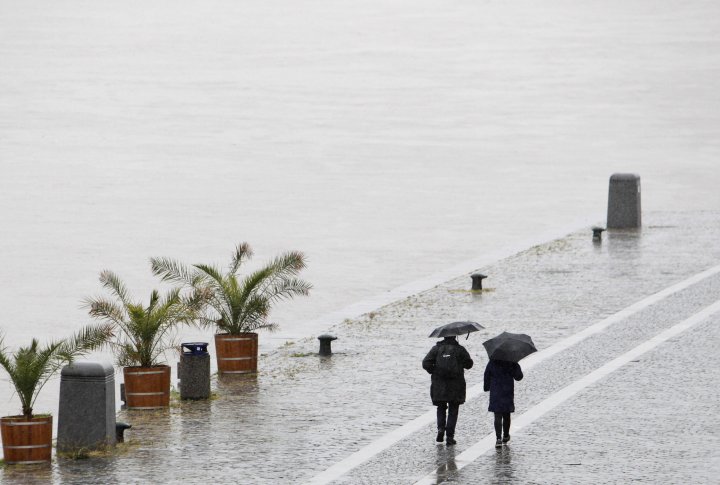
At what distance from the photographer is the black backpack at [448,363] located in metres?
13.7

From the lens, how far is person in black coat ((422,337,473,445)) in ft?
45.0

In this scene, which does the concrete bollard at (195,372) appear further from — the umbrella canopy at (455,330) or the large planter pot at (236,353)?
the umbrella canopy at (455,330)

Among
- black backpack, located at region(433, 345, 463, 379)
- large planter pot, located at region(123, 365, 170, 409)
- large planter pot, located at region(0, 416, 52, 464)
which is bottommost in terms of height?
large planter pot, located at region(0, 416, 52, 464)

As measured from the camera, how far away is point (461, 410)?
15266mm

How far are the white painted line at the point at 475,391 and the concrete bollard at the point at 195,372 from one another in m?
2.47

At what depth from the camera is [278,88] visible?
57.6 metres

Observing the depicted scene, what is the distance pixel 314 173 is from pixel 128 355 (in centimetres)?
2333

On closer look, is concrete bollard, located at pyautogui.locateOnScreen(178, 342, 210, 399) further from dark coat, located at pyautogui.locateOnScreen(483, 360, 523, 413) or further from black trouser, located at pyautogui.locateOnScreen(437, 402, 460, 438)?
dark coat, located at pyautogui.locateOnScreen(483, 360, 523, 413)

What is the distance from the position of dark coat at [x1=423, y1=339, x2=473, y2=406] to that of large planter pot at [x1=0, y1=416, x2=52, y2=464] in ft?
11.3

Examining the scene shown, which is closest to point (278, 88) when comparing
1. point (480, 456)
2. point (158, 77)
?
point (158, 77)

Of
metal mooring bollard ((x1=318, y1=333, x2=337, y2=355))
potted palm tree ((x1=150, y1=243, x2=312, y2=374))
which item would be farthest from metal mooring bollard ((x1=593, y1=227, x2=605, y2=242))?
potted palm tree ((x1=150, y1=243, x2=312, y2=374))

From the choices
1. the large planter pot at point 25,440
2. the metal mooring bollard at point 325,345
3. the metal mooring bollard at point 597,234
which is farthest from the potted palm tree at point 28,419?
the metal mooring bollard at point 597,234

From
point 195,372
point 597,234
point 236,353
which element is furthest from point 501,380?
point 597,234

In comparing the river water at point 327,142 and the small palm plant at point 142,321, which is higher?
the river water at point 327,142
